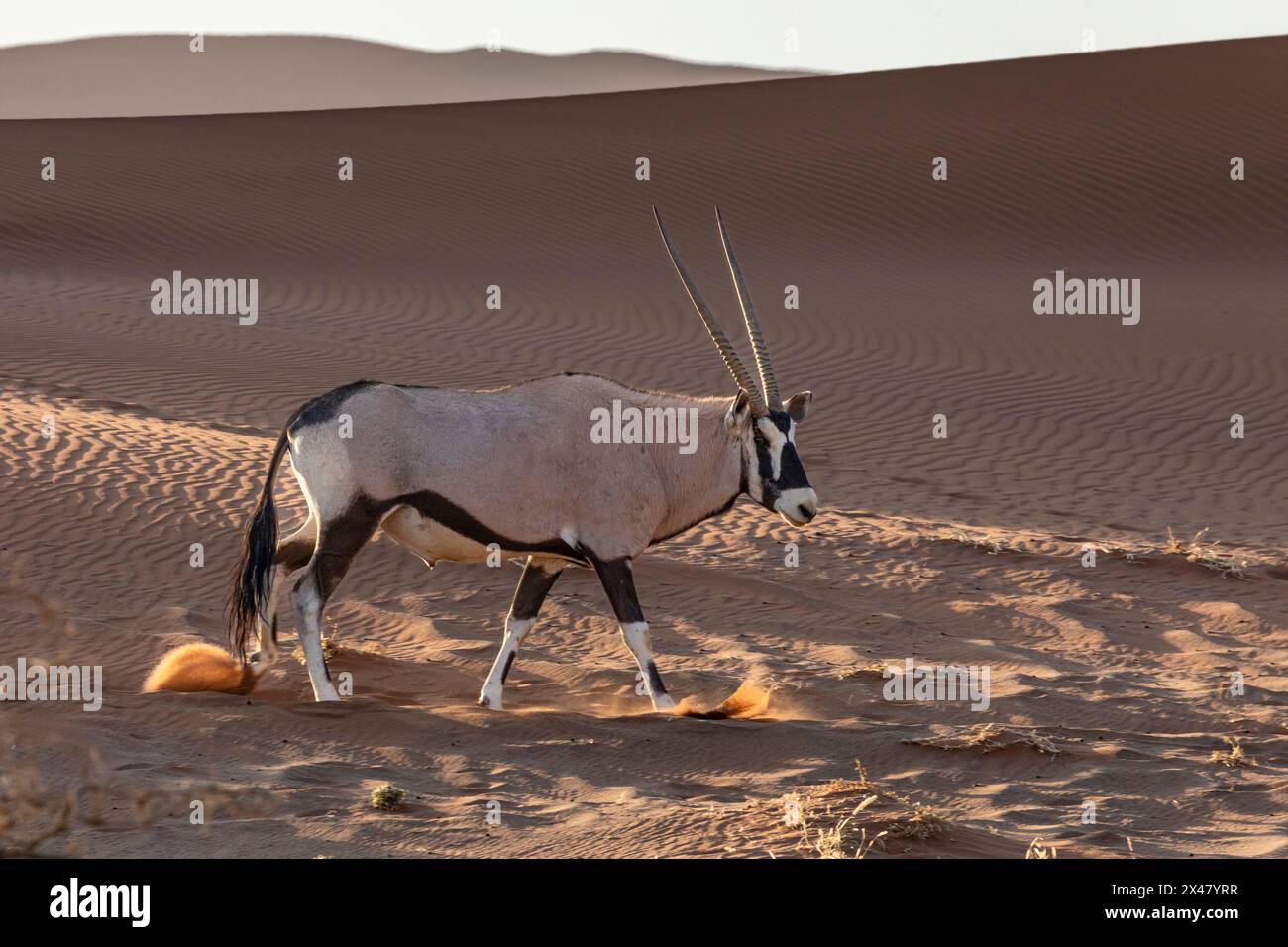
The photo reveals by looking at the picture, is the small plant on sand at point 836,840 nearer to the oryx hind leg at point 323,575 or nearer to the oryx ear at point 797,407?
the oryx ear at point 797,407

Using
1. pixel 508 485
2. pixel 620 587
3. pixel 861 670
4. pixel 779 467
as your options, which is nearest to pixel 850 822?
pixel 620 587

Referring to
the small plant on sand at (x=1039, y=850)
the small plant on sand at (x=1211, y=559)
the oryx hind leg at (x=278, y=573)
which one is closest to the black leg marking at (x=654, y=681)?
the oryx hind leg at (x=278, y=573)

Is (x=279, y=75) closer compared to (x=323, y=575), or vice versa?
(x=323, y=575)

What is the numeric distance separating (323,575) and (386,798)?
2018 millimetres

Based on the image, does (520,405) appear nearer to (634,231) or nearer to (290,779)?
(290,779)

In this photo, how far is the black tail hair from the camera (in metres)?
8.27

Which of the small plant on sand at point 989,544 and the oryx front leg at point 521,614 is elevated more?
the small plant on sand at point 989,544

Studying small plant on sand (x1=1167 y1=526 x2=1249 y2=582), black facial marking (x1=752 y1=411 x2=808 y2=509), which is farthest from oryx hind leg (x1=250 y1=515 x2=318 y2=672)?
small plant on sand (x1=1167 y1=526 x2=1249 y2=582)

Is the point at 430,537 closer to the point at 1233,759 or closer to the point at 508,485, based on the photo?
the point at 508,485

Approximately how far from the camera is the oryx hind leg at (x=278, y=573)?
27.0ft

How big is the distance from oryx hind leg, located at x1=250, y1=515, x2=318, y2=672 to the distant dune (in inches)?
4631

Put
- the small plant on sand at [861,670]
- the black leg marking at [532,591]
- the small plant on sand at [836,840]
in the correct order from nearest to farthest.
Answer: the small plant on sand at [836,840]
the black leg marking at [532,591]
the small plant on sand at [861,670]

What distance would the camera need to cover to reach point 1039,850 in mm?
5531

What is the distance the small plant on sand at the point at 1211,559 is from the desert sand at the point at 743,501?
0.10 m
